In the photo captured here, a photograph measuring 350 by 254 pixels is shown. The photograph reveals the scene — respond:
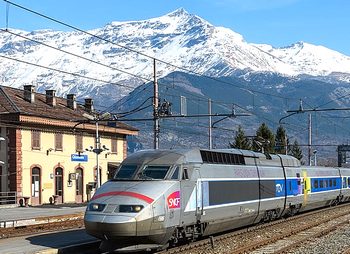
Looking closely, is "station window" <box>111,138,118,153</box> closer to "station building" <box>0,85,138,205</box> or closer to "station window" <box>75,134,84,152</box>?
"station building" <box>0,85,138,205</box>

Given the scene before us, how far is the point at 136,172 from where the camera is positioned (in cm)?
1884

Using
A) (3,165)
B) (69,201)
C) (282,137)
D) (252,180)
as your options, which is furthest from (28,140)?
(282,137)

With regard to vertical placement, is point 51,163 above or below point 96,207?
above

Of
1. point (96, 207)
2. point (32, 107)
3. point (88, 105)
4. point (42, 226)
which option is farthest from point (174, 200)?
point (88, 105)

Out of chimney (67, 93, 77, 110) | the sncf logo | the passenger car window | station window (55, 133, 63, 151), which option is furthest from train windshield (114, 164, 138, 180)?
chimney (67, 93, 77, 110)

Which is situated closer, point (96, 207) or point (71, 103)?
point (96, 207)

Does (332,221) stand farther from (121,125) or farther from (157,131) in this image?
(121,125)

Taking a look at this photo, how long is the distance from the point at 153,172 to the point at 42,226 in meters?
10.2

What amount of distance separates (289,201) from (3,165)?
23470 mm

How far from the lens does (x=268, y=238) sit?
2211cm

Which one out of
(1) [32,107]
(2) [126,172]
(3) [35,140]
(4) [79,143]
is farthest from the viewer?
(4) [79,143]

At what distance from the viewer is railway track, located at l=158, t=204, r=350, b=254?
19.1 m

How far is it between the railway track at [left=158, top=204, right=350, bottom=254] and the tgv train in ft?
1.29

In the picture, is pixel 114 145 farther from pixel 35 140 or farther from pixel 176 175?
pixel 176 175
